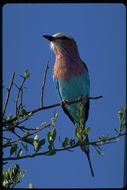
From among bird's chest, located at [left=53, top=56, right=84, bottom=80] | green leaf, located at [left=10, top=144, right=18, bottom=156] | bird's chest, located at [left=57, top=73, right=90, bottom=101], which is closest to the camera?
green leaf, located at [left=10, top=144, right=18, bottom=156]

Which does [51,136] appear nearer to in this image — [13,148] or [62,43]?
[13,148]

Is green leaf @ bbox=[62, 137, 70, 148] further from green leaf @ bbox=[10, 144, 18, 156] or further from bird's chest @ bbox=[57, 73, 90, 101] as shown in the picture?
bird's chest @ bbox=[57, 73, 90, 101]

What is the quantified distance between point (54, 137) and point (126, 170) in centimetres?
41

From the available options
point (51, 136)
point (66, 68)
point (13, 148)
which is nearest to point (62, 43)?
point (66, 68)

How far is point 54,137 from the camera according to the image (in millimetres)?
2326

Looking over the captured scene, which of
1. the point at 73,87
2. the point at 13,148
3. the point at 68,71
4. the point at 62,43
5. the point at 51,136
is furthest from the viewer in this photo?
the point at 62,43

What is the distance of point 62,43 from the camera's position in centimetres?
502

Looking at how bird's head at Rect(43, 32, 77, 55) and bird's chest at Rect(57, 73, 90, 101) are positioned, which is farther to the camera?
bird's head at Rect(43, 32, 77, 55)

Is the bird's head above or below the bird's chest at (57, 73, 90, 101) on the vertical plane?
above

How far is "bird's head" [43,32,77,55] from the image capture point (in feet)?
16.1

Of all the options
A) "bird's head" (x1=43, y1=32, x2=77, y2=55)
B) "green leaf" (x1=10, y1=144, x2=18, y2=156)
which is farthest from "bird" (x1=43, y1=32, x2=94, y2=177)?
"green leaf" (x1=10, y1=144, x2=18, y2=156)

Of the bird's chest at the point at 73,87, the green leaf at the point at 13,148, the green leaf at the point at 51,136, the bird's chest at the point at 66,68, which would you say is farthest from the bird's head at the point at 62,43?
the green leaf at the point at 13,148

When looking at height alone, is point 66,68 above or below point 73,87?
Result: above

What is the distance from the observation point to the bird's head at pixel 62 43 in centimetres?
490
